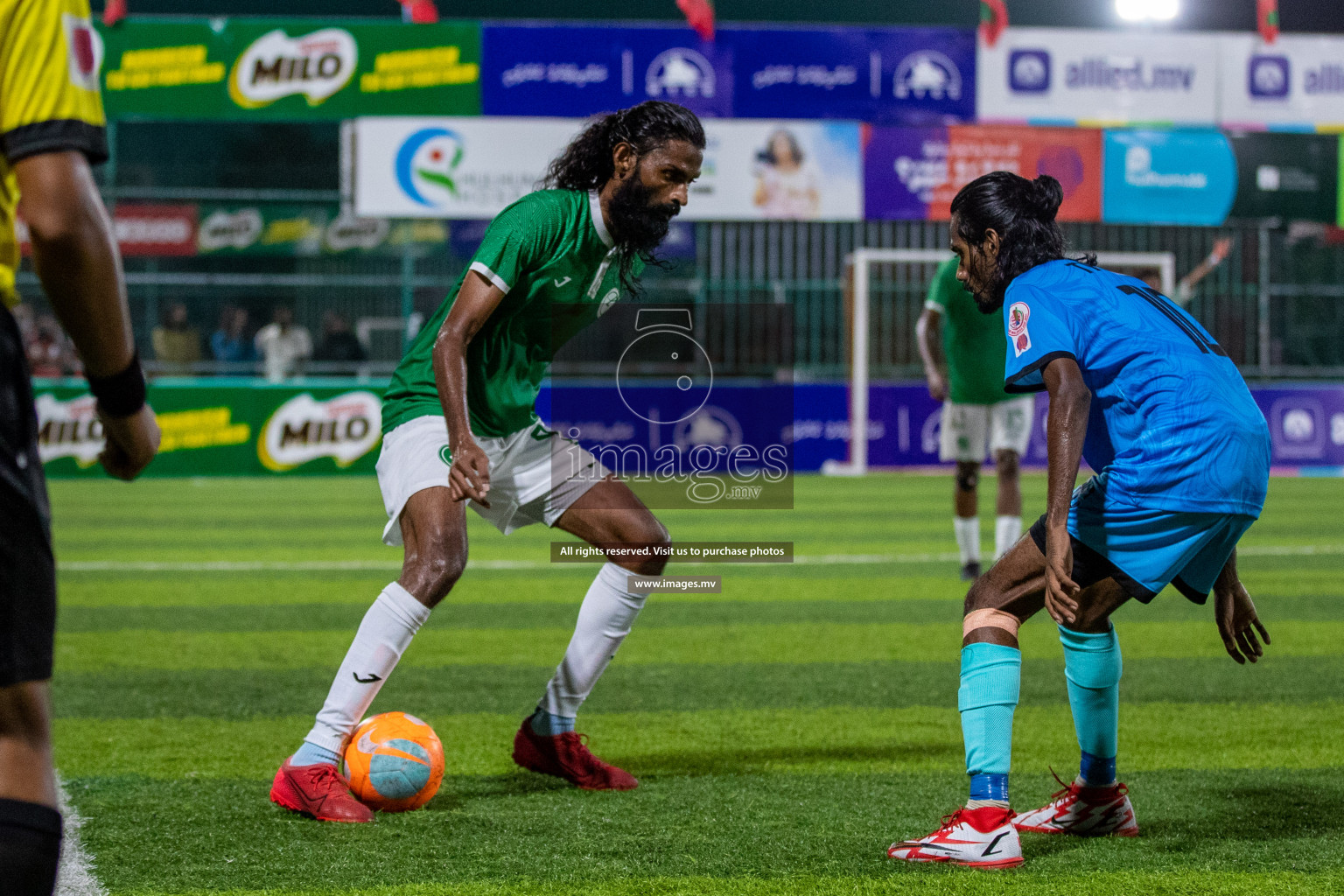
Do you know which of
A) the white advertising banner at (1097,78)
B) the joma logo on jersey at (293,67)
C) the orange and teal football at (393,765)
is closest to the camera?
the orange and teal football at (393,765)

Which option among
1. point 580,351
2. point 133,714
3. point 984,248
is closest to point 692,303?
point 580,351

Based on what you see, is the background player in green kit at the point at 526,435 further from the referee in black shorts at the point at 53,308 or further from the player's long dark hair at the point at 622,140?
the referee in black shorts at the point at 53,308

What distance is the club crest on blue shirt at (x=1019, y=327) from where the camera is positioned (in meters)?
3.44

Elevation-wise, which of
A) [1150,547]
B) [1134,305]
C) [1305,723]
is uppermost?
[1134,305]

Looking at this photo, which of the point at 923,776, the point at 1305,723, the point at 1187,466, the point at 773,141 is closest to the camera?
the point at 1187,466

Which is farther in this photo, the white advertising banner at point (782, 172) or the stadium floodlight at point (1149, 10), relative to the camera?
the stadium floodlight at point (1149, 10)

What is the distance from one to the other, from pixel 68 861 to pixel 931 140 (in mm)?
18733

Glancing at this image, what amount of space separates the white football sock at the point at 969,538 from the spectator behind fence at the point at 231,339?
13.7 meters

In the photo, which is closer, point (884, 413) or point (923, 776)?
point (923, 776)

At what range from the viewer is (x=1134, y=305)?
3.55 meters

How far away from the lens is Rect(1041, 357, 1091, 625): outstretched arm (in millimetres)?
3338

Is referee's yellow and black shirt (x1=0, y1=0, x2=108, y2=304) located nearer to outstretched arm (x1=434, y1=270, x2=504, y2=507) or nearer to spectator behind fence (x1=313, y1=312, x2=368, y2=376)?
outstretched arm (x1=434, y1=270, x2=504, y2=507)

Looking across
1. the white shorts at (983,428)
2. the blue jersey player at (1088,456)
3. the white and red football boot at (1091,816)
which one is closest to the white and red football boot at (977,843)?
the blue jersey player at (1088,456)

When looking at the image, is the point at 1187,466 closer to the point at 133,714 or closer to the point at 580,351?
the point at 133,714
